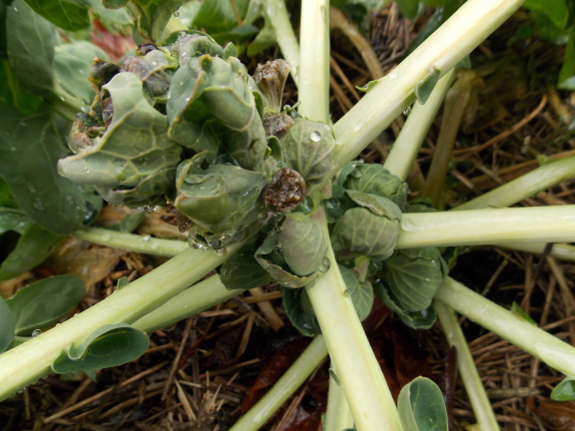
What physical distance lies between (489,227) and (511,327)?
0.97 ft

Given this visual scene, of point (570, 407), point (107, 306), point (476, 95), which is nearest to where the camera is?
point (107, 306)

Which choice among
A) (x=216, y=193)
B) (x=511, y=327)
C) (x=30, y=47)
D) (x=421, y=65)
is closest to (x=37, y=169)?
(x=30, y=47)

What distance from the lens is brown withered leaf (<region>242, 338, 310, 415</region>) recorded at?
1221mm

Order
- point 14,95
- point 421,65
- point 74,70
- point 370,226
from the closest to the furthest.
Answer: point 421,65 < point 370,226 < point 14,95 < point 74,70

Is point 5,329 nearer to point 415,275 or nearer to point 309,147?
point 309,147

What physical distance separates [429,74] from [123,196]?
0.58 m

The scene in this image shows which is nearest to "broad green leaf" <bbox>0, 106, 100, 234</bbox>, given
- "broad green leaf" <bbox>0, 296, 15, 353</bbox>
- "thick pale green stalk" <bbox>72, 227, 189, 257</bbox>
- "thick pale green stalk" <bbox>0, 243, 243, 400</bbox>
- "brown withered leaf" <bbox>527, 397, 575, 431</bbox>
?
"thick pale green stalk" <bbox>72, 227, 189, 257</bbox>

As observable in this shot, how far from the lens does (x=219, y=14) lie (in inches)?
53.5

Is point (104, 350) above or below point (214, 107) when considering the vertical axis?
below

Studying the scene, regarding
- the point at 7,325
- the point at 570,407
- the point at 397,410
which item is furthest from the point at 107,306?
the point at 570,407

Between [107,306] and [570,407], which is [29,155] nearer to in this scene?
[107,306]

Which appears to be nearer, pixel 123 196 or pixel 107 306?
pixel 123 196

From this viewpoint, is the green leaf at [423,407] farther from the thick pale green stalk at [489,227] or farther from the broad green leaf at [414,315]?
the broad green leaf at [414,315]

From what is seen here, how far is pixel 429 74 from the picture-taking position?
0.77 metres
